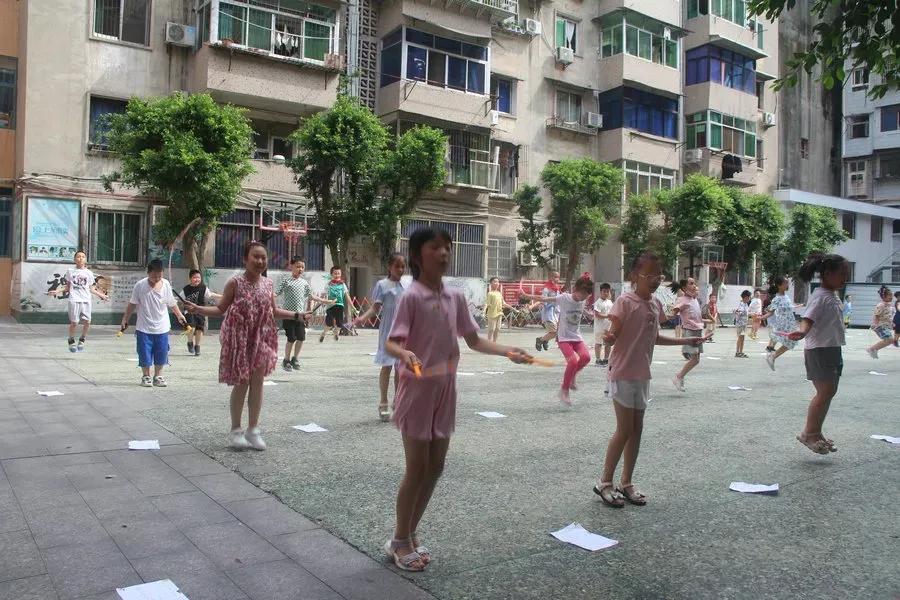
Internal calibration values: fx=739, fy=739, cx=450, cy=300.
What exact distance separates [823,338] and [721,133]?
31367 millimetres

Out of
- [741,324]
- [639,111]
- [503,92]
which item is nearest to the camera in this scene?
[741,324]

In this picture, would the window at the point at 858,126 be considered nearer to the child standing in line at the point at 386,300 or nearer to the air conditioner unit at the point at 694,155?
the air conditioner unit at the point at 694,155

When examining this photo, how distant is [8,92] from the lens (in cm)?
2198

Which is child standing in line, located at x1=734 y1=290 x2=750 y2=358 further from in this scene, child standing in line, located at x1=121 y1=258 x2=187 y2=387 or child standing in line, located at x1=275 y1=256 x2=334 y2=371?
child standing in line, located at x1=121 y1=258 x2=187 y2=387

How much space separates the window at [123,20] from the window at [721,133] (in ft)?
79.1

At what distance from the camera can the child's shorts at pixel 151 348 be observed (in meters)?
9.65

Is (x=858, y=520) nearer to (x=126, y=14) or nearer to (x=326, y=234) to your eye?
(x=326, y=234)

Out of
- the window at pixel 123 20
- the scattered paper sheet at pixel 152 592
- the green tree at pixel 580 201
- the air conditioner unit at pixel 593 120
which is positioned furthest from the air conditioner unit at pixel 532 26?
the scattered paper sheet at pixel 152 592

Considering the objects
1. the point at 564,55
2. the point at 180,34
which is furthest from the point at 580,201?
the point at 180,34

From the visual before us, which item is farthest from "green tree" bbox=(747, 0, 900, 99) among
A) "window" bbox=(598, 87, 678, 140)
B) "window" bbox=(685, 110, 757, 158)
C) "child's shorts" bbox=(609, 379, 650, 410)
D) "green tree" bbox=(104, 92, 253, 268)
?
"window" bbox=(685, 110, 757, 158)

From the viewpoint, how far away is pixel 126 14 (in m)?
22.1

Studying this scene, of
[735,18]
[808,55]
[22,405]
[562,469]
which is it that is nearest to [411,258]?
[562,469]

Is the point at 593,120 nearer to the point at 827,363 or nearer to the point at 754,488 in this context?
the point at 827,363

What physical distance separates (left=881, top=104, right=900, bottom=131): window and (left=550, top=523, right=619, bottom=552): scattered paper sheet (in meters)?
50.4
